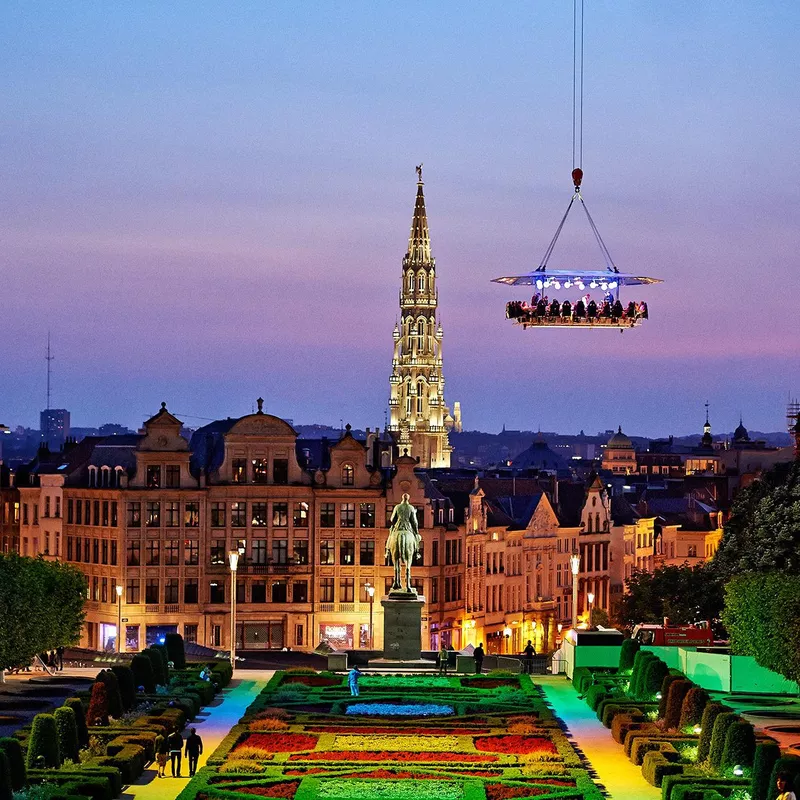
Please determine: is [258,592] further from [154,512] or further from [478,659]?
[478,659]

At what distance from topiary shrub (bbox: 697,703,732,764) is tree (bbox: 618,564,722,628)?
45879 millimetres

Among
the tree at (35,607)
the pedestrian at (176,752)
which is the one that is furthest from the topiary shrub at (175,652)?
the pedestrian at (176,752)

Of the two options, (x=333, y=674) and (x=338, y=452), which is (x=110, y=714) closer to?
(x=333, y=674)

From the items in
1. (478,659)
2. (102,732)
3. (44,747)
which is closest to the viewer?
(44,747)

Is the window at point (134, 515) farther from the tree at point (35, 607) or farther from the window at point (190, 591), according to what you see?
the tree at point (35, 607)

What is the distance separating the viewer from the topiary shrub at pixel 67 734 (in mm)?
62406

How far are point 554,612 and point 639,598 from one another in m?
36.0

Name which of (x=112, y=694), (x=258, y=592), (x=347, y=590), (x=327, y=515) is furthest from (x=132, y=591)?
(x=112, y=694)

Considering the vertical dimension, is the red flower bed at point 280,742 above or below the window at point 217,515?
below

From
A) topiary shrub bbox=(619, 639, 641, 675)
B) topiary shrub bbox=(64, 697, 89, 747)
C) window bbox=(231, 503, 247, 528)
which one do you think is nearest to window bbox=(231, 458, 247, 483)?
window bbox=(231, 503, 247, 528)

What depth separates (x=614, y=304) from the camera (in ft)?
258

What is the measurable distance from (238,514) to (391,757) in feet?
248

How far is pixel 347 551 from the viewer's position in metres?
143

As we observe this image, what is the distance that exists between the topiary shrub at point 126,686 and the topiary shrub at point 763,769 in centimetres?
2349
